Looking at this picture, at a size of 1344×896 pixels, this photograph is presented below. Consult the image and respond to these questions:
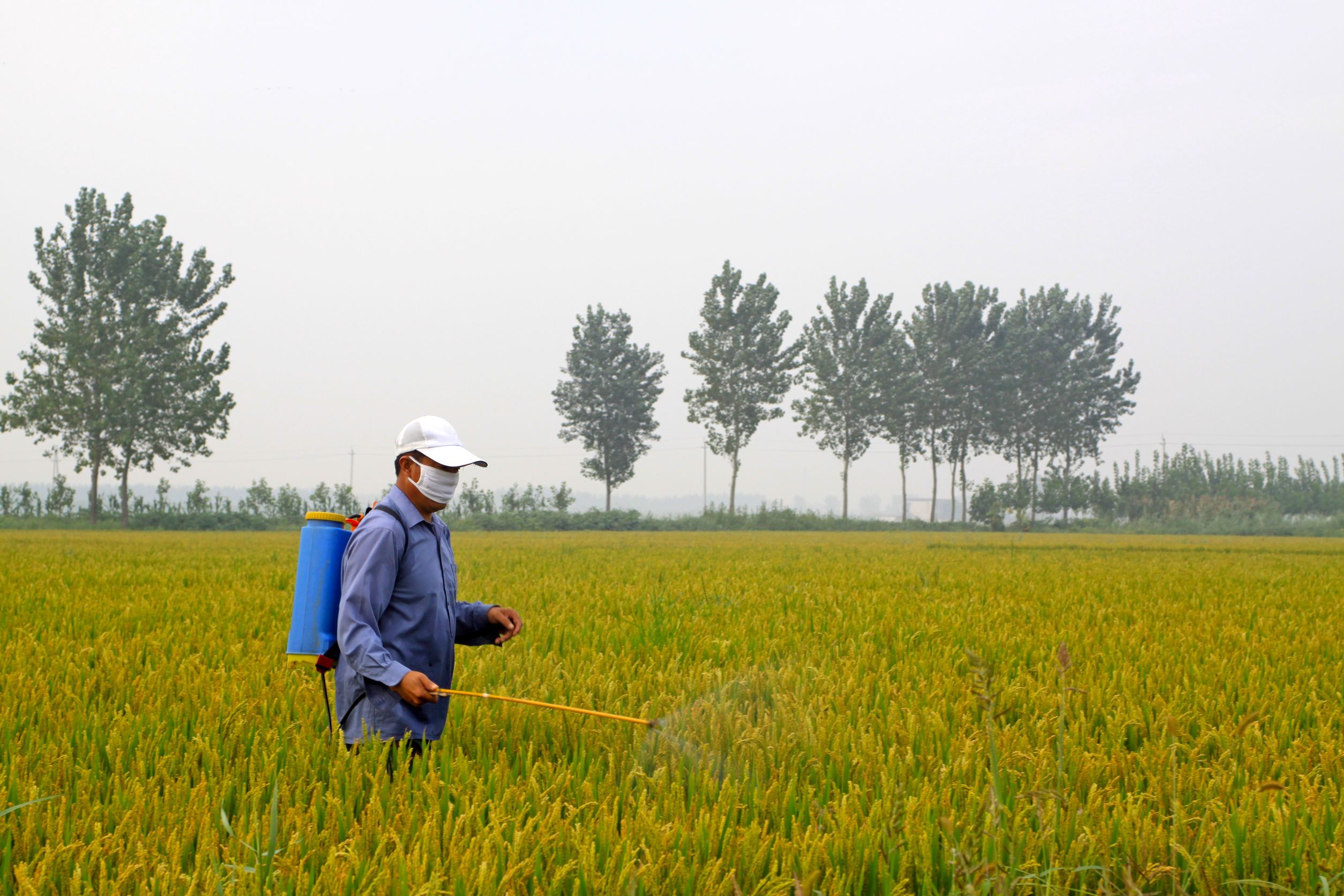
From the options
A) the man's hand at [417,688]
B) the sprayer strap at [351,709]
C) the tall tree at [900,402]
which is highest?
the tall tree at [900,402]

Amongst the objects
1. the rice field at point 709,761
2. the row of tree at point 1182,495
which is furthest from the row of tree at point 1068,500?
the rice field at point 709,761

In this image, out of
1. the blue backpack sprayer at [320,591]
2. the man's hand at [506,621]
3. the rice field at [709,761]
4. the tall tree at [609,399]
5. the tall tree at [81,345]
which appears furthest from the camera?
the tall tree at [609,399]

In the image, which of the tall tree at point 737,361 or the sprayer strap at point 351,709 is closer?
the sprayer strap at point 351,709

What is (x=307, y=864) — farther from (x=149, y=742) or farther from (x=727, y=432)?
(x=727, y=432)

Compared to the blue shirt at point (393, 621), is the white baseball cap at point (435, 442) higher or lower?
higher

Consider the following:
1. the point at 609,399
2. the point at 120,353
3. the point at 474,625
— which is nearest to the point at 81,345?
the point at 120,353

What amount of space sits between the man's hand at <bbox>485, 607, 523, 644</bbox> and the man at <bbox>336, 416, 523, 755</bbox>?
0.48 ft

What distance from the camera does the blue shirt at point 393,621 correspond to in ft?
9.50

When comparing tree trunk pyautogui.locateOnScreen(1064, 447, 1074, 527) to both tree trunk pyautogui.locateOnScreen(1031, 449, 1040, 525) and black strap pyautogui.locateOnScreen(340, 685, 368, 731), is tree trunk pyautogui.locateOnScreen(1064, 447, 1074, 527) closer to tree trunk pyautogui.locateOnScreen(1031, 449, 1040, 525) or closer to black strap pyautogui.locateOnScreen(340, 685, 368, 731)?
tree trunk pyautogui.locateOnScreen(1031, 449, 1040, 525)

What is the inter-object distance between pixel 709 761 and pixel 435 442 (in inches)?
54.4

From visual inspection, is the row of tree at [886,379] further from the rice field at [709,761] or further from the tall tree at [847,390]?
the rice field at [709,761]

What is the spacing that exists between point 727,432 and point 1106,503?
2632 cm

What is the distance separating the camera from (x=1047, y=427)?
60688mm

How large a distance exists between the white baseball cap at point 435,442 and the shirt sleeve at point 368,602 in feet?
0.94
